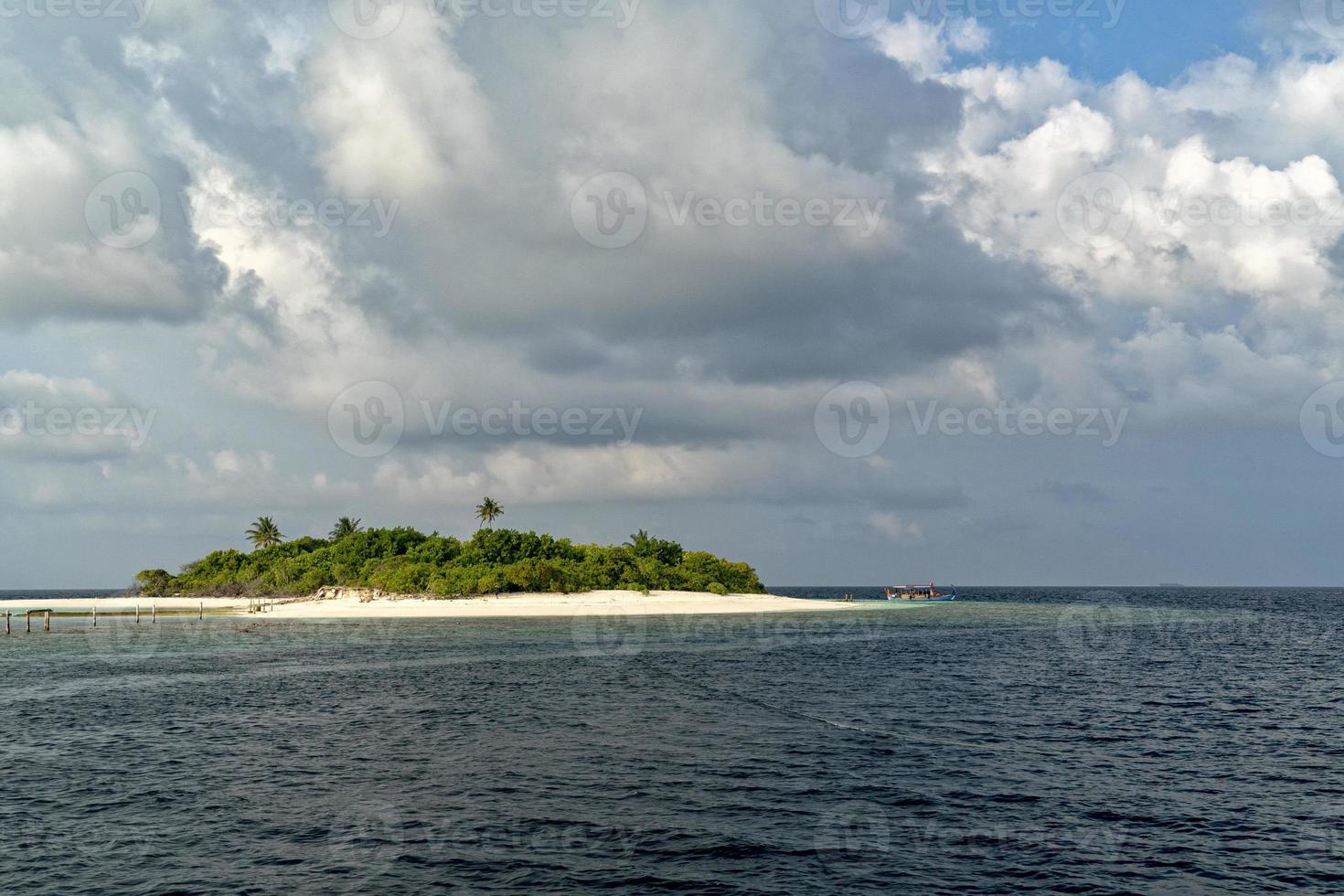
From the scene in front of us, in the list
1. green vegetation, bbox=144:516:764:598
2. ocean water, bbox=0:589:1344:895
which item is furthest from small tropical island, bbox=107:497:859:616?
ocean water, bbox=0:589:1344:895

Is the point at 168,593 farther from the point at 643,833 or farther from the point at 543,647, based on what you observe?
the point at 643,833

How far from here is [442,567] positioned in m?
151

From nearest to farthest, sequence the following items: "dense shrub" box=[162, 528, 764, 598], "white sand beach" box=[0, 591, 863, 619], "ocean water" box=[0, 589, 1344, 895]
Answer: "ocean water" box=[0, 589, 1344, 895]
"white sand beach" box=[0, 591, 863, 619]
"dense shrub" box=[162, 528, 764, 598]

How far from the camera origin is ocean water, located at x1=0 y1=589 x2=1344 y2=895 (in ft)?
73.2

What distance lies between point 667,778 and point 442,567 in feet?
415

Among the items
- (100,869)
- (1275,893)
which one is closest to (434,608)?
(100,869)

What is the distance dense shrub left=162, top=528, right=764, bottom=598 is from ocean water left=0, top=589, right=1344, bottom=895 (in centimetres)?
8113

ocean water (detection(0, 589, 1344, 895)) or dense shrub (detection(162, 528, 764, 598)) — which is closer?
ocean water (detection(0, 589, 1344, 895))

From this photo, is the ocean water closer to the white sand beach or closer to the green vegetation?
the white sand beach

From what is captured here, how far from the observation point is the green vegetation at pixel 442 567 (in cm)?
14900

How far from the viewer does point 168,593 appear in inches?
6555

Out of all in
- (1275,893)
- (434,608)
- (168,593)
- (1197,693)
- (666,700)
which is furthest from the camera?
(168,593)

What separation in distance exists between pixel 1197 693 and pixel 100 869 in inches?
2217

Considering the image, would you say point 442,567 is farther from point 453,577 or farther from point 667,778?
point 667,778
